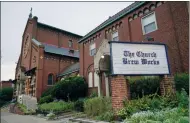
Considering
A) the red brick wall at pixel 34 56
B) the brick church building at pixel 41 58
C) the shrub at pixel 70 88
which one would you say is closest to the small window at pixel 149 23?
the shrub at pixel 70 88

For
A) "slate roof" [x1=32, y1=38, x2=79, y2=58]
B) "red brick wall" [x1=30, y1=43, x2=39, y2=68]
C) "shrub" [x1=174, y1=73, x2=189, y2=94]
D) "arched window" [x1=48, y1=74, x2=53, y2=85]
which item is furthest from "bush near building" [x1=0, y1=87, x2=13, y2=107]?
"shrub" [x1=174, y1=73, x2=189, y2=94]

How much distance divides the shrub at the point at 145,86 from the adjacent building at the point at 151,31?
183 cm

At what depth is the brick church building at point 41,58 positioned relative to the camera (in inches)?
962

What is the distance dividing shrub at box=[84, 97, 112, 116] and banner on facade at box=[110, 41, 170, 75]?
2.12m

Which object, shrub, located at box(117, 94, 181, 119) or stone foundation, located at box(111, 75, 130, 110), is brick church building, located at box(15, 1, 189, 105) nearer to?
stone foundation, located at box(111, 75, 130, 110)

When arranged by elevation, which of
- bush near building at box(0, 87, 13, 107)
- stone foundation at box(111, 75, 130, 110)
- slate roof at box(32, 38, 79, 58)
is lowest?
bush near building at box(0, 87, 13, 107)

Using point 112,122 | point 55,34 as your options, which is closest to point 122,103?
point 112,122

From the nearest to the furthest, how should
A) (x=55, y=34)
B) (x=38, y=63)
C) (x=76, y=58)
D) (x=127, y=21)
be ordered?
1. (x=127, y=21)
2. (x=38, y=63)
3. (x=76, y=58)
4. (x=55, y=34)

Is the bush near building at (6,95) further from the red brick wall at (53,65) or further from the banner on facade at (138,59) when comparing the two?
the banner on facade at (138,59)

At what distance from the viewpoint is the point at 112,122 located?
6.67 meters

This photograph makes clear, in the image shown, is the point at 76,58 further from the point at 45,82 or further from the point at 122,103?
the point at 122,103

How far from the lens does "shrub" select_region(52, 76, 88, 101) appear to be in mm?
17656

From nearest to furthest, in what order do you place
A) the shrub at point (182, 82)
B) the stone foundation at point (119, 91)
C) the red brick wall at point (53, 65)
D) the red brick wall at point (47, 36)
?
1. the stone foundation at point (119, 91)
2. the shrub at point (182, 82)
3. the red brick wall at point (53, 65)
4. the red brick wall at point (47, 36)

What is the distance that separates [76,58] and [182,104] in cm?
2393
